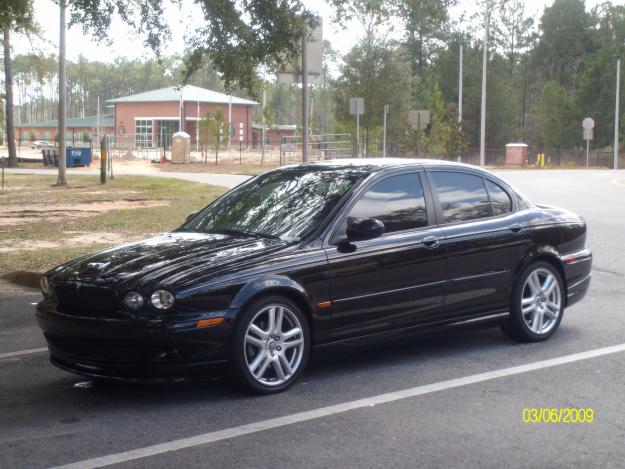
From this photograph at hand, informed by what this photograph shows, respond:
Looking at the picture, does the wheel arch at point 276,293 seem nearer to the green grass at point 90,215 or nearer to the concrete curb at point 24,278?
the concrete curb at point 24,278

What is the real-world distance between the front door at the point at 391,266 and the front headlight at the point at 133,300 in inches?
52.2

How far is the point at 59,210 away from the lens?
66.7ft

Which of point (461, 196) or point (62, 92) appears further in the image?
point (62, 92)

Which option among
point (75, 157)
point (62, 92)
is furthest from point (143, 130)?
point (62, 92)

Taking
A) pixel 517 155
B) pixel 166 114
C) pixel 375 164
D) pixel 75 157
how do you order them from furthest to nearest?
pixel 166 114
pixel 517 155
pixel 75 157
pixel 375 164

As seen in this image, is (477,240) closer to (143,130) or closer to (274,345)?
(274,345)

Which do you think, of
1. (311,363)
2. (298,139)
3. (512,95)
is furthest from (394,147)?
(311,363)

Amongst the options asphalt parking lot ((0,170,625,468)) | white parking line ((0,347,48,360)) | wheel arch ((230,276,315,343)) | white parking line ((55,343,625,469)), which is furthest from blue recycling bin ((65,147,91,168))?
wheel arch ((230,276,315,343))

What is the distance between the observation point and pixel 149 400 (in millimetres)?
5816

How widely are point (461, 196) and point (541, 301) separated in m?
1.12

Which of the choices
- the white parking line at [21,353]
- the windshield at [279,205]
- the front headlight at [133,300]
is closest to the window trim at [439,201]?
the windshield at [279,205]

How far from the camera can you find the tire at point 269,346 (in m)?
5.70

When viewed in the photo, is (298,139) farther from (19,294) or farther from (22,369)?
(22,369)

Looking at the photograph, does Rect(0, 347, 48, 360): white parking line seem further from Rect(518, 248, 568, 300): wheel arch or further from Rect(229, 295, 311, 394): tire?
Rect(518, 248, 568, 300): wheel arch
